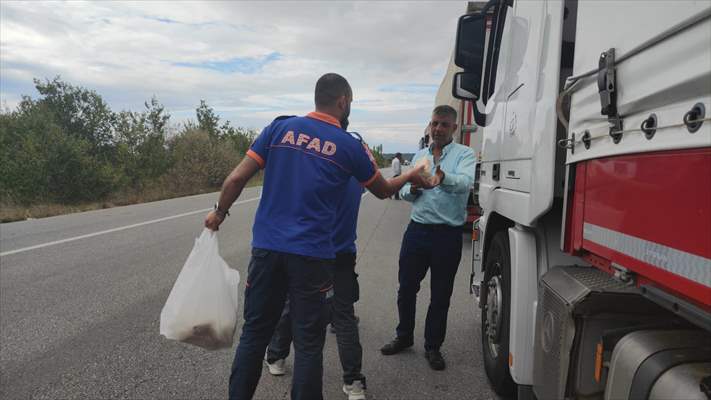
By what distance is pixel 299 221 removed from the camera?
7.80ft

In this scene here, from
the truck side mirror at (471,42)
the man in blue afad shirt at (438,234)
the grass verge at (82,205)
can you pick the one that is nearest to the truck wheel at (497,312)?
the man in blue afad shirt at (438,234)

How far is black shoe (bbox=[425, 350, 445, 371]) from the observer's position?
3457mm

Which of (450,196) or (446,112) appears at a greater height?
(446,112)

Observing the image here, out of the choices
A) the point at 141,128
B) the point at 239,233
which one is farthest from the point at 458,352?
the point at 141,128

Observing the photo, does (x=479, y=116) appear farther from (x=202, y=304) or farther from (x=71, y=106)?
(x=71, y=106)

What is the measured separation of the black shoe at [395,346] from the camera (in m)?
3.72

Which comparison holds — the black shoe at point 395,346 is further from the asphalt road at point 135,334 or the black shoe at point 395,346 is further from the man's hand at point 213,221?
the man's hand at point 213,221

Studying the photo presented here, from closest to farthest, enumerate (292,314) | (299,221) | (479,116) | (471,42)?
(299,221) < (292,314) < (471,42) < (479,116)

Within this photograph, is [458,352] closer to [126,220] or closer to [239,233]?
[239,233]

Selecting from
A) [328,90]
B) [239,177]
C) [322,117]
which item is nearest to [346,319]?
[239,177]

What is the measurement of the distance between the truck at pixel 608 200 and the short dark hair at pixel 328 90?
Answer: 39.1 inches

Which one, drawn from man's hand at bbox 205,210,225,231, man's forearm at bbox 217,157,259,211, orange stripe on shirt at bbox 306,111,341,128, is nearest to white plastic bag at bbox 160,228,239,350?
man's hand at bbox 205,210,225,231

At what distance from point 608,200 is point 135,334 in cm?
387

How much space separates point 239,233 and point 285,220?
6.89m
